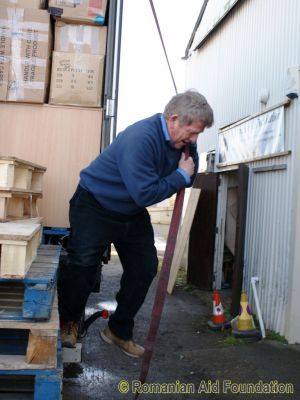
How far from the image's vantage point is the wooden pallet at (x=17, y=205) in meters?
3.52

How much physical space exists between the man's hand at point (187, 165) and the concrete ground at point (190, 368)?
6.51ft

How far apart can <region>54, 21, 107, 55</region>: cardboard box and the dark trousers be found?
206 cm

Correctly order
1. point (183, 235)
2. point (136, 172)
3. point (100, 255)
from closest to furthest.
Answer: point (136, 172) → point (100, 255) → point (183, 235)

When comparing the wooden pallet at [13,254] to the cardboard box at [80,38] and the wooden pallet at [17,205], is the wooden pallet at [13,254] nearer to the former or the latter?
the wooden pallet at [17,205]

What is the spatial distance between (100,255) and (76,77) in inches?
88.2

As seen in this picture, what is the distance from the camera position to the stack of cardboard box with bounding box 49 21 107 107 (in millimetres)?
4945

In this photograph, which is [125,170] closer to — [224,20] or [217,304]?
[217,304]

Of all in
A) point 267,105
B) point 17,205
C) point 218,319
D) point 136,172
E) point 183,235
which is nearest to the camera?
point 136,172

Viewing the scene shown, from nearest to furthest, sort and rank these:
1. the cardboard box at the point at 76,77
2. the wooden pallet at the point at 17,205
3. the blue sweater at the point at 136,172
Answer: the blue sweater at the point at 136,172
the wooden pallet at the point at 17,205
the cardboard box at the point at 76,77

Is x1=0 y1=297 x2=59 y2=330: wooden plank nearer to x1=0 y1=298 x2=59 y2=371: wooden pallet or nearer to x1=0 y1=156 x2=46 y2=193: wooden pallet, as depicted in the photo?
x1=0 y1=298 x2=59 y2=371: wooden pallet

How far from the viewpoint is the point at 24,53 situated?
16.0 feet

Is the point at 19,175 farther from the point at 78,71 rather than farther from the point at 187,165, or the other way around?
the point at 78,71

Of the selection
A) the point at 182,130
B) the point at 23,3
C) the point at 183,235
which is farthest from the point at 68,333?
the point at 183,235

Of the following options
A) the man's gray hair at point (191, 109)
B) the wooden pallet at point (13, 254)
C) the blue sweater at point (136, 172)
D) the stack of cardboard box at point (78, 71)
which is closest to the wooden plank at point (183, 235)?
the stack of cardboard box at point (78, 71)
